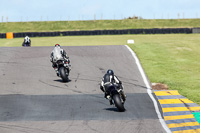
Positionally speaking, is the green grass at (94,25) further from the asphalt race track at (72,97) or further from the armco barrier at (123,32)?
the asphalt race track at (72,97)

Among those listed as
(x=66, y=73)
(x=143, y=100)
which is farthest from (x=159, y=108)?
(x=66, y=73)

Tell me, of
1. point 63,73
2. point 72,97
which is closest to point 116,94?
point 72,97

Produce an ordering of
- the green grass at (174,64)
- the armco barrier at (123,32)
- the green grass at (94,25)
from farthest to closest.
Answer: the green grass at (94,25)
the armco barrier at (123,32)
the green grass at (174,64)

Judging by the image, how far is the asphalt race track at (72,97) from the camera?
12250mm

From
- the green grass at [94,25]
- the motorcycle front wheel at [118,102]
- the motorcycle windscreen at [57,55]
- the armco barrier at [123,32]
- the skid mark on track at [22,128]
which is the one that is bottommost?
the skid mark on track at [22,128]

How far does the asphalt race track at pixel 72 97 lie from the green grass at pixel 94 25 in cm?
4222

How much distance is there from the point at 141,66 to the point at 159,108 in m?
8.95

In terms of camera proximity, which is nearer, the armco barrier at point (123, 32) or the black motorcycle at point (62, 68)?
the black motorcycle at point (62, 68)

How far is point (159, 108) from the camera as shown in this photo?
14.9m

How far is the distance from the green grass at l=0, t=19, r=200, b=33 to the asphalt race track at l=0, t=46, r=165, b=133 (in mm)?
42219

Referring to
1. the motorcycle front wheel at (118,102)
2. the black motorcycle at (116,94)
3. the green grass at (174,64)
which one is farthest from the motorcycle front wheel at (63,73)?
the motorcycle front wheel at (118,102)

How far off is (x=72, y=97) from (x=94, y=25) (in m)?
56.3

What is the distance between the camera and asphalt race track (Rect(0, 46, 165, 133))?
12250 millimetres

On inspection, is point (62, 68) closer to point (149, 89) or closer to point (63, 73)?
point (63, 73)
